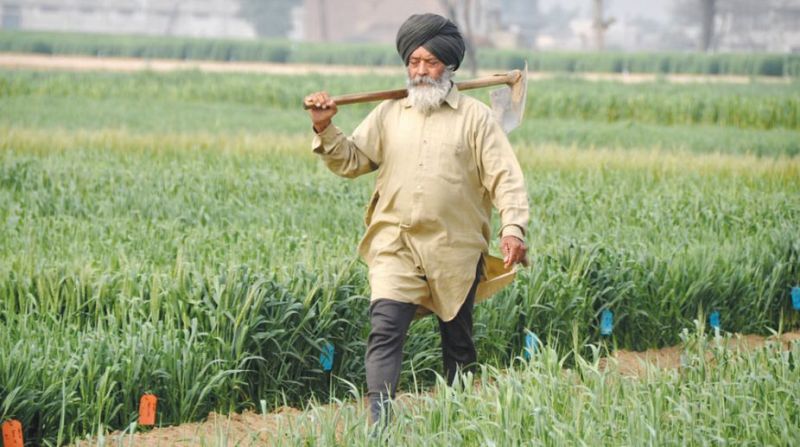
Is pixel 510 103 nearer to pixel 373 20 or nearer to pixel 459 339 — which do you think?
pixel 459 339

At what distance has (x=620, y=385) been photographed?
4.75 meters

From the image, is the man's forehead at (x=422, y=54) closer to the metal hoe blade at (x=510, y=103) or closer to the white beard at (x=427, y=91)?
the white beard at (x=427, y=91)

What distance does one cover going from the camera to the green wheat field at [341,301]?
4512 mm

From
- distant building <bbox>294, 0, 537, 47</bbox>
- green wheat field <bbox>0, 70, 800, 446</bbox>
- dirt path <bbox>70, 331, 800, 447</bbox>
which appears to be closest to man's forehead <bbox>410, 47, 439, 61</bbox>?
green wheat field <bbox>0, 70, 800, 446</bbox>

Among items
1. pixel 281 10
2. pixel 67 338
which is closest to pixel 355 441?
pixel 67 338

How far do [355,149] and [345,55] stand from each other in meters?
51.4

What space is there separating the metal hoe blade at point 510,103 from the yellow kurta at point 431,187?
0.34 metres

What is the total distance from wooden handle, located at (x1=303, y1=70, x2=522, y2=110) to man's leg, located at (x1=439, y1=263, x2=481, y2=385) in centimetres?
69

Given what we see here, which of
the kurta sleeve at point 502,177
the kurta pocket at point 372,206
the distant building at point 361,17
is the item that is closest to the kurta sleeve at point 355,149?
the kurta pocket at point 372,206

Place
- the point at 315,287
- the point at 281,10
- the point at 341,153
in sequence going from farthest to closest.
Answer: the point at 281,10 → the point at 315,287 → the point at 341,153

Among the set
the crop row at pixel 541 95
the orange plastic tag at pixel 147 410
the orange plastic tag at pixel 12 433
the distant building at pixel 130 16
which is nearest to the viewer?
the orange plastic tag at pixel 12 433

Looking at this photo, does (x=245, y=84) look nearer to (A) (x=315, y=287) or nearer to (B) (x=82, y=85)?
(B) (x=82, y=85)

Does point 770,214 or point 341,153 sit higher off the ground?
point 341,153

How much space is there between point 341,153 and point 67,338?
142 cm
